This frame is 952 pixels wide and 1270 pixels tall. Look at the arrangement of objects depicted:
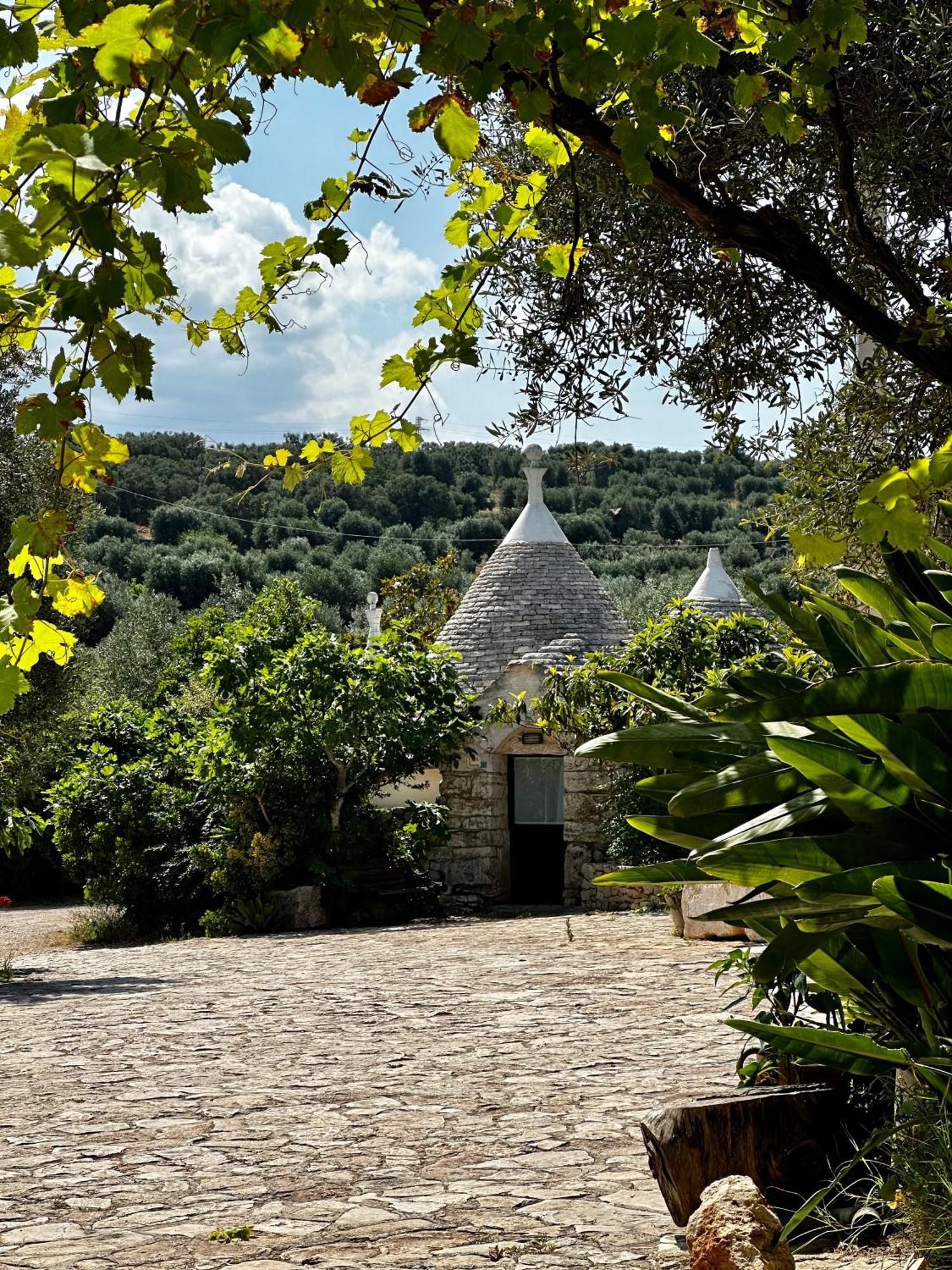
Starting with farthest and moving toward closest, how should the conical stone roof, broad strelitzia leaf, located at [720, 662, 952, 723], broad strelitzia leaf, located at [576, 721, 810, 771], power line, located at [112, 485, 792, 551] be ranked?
power line, located at [112, 485, 792, 551] → the conical stone roof → broad strelitzia leaf, located at [576, 721, 810, 771] → broad strelitzia leaf, located at [720, 662, 952, 723]

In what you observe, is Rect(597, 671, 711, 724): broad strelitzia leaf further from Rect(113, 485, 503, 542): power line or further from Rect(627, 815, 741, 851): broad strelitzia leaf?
Rect(113, 485, 503, 542): power line

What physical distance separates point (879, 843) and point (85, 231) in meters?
1.97

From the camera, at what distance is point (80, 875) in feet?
50.8

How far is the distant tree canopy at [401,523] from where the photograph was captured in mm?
44312

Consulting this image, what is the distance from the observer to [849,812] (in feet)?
8.82

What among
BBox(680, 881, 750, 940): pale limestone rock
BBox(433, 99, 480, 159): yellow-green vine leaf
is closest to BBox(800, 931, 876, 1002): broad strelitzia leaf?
BBox(433, 99, 480, 159): yellow-green vine leaf

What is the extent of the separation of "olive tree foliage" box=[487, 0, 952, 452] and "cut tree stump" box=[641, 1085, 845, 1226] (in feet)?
9.24

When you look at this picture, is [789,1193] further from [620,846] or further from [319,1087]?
[620,846]

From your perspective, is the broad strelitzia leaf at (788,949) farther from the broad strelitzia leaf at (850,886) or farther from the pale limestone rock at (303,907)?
the pale limestone rock at (303,907)

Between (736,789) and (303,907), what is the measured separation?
11348mm

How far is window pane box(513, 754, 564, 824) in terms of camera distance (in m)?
17.1

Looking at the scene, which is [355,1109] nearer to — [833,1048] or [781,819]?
[833,1048]

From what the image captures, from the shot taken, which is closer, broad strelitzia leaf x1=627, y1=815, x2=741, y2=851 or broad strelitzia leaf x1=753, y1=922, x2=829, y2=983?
broad strelitzia leaf x1=753, y1=922, x2=829, y2=983

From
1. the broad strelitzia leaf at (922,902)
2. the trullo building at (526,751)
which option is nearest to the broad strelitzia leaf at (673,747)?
the broad strelitzia leaf at (922,902)
